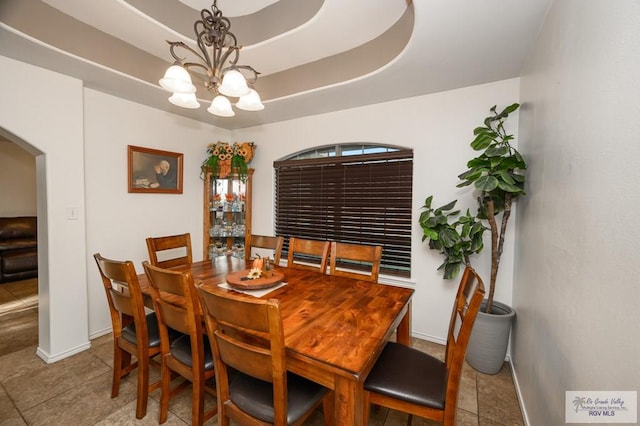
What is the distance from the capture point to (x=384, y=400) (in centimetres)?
127

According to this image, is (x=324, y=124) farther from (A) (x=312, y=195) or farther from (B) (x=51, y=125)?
(B) (x=51, y=125)

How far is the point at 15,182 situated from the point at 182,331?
6.33m

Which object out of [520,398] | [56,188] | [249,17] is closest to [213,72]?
[249,17]

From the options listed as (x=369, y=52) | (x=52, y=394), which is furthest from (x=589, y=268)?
(x=52, y=394)

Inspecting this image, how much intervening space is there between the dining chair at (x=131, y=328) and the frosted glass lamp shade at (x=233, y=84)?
3.85 feet

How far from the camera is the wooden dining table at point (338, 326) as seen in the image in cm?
103

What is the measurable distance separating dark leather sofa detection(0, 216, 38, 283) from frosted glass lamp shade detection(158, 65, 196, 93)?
4985 millimetres

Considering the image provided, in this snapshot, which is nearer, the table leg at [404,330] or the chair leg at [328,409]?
the chair leg at [328,409]

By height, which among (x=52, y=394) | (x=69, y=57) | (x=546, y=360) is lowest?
(x=52, y=394)

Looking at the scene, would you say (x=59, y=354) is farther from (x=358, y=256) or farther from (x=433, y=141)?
(x=433, y=141)

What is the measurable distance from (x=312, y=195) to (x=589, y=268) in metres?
2.70

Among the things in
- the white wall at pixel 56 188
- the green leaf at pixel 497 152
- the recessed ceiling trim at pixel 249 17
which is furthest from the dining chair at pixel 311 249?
the white wall at pixel 56 188

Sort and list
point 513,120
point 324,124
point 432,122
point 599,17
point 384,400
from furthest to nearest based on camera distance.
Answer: point 324,124
point 432,122
point 513,120
point 384,400
point 599,17

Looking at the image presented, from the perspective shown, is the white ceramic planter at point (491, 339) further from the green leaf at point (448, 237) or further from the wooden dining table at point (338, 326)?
the wooden dining table at point (338, 326)
